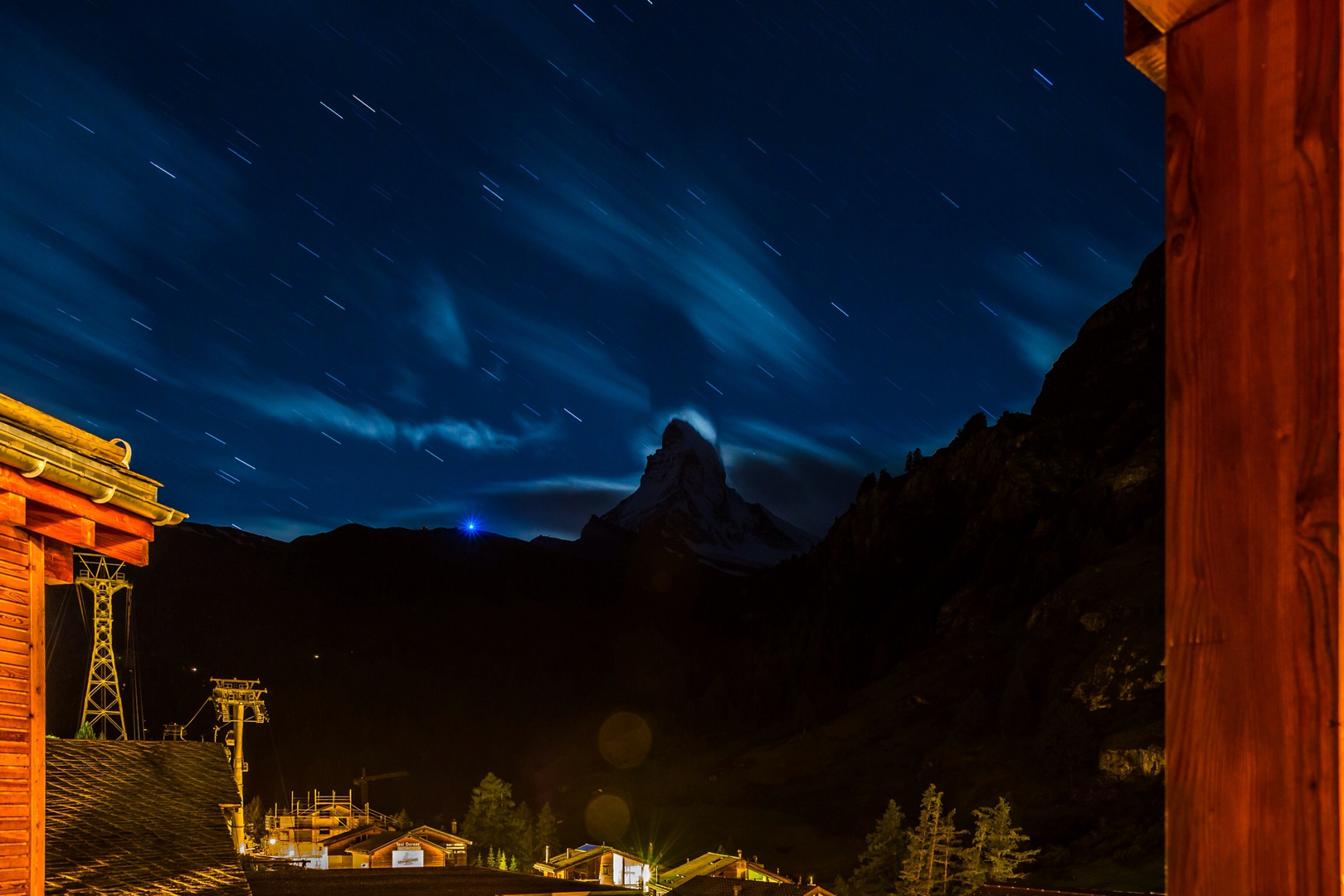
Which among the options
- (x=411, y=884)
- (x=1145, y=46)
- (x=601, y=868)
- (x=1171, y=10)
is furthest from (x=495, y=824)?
(x=1171, y=10)

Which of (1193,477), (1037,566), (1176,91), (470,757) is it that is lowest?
(470,757)

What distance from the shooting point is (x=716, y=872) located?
164 feet

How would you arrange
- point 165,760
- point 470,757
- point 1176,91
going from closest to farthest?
point 1176,91, point 165,760, point 470,757

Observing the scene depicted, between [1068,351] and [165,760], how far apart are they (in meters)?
159

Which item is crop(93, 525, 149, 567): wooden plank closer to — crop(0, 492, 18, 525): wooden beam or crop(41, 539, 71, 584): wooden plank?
crop(41, 539, 71, 584): wooden plank

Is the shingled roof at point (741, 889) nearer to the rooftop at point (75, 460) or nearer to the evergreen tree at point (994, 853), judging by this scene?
the evergreen tree at point (994, 853)

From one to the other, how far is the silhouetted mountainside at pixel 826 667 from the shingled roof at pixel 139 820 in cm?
5976

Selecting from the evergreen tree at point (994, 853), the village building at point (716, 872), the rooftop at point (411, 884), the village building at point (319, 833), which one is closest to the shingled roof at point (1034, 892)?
the evergreen tree at point (994, 853)

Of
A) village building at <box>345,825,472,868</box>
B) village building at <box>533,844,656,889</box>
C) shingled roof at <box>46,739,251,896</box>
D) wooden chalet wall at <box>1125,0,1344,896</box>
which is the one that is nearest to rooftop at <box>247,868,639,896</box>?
shingled roof at <box>46,739,251,896</box>

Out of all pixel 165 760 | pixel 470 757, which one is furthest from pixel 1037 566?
pixel 165 760

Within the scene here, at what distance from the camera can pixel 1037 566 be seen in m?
120

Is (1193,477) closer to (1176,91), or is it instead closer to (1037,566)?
(1176,91)

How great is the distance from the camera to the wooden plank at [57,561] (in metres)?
7.97

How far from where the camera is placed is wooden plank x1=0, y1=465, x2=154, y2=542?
7.02 m
